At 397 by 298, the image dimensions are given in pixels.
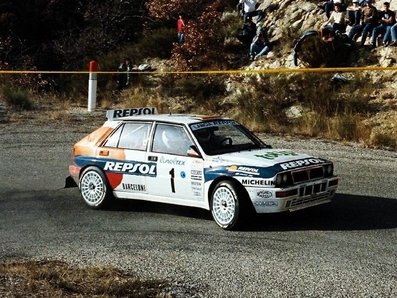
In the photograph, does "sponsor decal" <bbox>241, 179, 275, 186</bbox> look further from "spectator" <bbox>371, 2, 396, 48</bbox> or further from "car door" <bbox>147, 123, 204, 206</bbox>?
"spectator" <bbox>371, 2, 396, 48</bbox>

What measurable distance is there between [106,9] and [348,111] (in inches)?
574

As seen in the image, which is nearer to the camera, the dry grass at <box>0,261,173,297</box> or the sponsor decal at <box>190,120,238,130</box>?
the dry grass at <box>0,261,173,297</box>

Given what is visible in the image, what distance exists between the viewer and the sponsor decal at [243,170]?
9594mm

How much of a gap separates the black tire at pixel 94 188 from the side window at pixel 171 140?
3.57ft

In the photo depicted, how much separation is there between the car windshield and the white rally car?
0.6 inches

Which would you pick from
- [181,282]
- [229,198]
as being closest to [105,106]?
[229,198]

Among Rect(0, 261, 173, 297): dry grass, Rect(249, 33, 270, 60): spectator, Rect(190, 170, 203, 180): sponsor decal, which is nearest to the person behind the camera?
Rect(0, 261, 173, 297): dry grass

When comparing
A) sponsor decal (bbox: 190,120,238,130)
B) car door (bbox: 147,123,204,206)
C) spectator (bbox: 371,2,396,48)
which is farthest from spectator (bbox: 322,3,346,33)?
car door (bbox: 147,123,204,206)

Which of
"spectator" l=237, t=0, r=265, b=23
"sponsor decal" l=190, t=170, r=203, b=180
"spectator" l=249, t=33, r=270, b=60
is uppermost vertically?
"spectator" l=237, t=0, r=265, b=23

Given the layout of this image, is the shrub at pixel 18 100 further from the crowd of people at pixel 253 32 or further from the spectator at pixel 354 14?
the spectator at pixel 354 14

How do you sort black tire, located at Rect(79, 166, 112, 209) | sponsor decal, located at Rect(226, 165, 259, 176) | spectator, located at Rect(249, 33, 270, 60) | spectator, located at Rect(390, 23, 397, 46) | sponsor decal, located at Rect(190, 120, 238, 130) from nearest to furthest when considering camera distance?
sponsor decal, located at Rect(226, 165, 259, 176)
sponsor decal, located at Rect(190, 120, 238, 130)
black tire, located at Rect(79, 166, 112, 209)
spectator, located at Rect(390, 23, 397, 46)
spectator, located at Rect(249, 33, 270, 60)

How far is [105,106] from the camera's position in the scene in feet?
77.3

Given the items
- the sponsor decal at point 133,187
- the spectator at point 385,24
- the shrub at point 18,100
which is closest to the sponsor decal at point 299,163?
the sponsor decal at point 133,187

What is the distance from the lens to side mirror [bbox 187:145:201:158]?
10.3 metres
